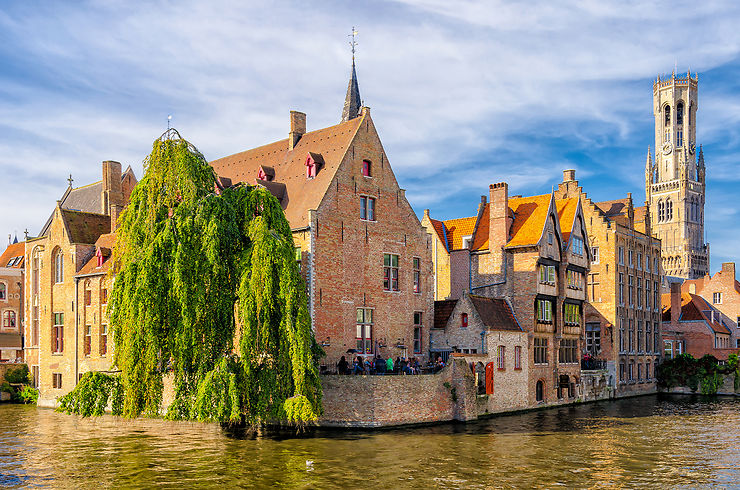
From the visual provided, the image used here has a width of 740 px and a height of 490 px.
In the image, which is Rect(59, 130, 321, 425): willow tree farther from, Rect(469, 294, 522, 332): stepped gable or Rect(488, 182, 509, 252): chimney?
Rect(488, 182, 509, 252): chimney

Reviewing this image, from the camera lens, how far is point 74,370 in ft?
144

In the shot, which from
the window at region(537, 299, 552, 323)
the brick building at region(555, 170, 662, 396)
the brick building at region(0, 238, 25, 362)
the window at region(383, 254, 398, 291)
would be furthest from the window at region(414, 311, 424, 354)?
the brick building at region(0, 238, 25, 362)

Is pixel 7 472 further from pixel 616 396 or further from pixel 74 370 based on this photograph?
pixel 616 396

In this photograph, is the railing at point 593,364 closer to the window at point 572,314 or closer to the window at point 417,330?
the window at point 572,314

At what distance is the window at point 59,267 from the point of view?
1853 inches

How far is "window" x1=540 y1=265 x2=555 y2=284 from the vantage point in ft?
144

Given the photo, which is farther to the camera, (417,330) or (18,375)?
(18,375)

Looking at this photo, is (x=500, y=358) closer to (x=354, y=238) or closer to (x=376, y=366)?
(x=376, y=366)

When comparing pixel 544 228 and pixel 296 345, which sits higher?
pixel 544 228

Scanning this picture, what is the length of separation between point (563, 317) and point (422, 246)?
10587mm

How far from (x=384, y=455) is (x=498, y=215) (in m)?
21.6

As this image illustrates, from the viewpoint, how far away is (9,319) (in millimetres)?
54625

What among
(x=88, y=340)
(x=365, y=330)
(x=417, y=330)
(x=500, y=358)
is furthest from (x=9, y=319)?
(x=500, y=358)

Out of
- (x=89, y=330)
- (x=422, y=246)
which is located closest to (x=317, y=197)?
(x=422, y=246)
